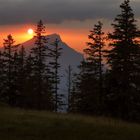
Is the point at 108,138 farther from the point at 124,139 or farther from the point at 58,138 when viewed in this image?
the point at 58,138

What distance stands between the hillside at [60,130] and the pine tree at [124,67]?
2034 cm

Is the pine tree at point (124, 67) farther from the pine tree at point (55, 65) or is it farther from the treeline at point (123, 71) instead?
the pine tree at point (55, 65)

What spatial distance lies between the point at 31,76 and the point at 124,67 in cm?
2312

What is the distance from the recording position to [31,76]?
63.4 meters

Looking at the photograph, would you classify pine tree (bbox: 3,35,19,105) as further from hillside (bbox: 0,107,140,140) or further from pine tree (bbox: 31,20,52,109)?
hillside (bbox: 0,107,140,140)

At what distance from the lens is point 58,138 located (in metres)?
17.0

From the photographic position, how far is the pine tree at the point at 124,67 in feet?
137

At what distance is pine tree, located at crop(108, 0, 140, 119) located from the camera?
137 ft

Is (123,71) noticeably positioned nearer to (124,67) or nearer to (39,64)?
(124,67)

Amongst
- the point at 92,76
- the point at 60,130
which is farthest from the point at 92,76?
the point at 60,130

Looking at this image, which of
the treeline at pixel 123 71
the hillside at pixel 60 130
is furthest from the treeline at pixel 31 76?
the hillside at pixel 60 130

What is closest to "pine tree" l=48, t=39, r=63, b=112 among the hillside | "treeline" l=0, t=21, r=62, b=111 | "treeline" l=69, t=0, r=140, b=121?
"treeline" l=0, t=21, r=62, b=111

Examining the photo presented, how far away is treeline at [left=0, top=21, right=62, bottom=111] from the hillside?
37.5 m

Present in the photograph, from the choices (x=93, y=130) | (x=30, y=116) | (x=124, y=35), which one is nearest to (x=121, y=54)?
(x=124, y=35)
